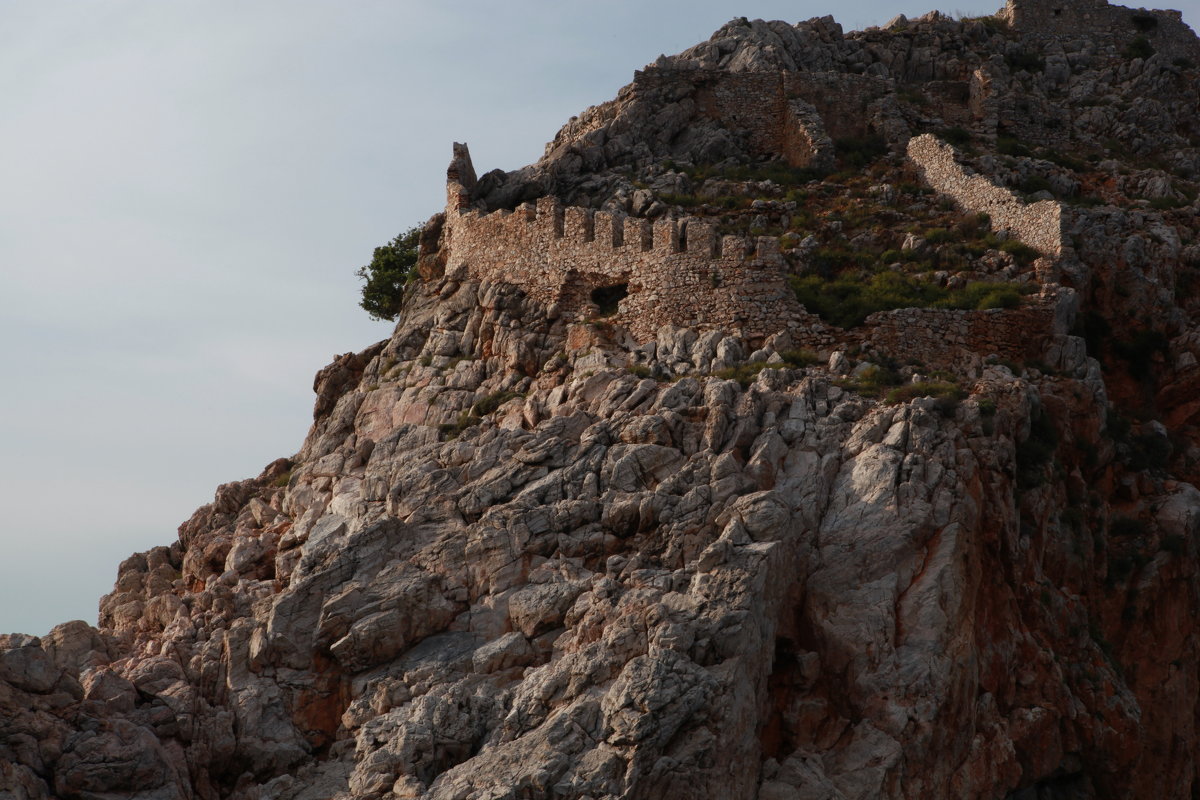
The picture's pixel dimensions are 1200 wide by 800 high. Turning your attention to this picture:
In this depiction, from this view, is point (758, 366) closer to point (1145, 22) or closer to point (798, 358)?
point (798, 358)

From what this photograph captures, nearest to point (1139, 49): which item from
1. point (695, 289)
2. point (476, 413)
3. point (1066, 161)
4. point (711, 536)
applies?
point (1066, 161)

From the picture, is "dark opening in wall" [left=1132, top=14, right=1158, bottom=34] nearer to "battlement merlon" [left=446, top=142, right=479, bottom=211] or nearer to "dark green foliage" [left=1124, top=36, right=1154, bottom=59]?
"dark green foliage" [left=1124, top=36, right=1154, bottom=59]

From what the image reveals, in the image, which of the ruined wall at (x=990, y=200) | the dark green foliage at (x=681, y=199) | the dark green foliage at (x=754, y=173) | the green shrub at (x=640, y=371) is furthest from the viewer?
the dark green foliage at (x=754, y=173)

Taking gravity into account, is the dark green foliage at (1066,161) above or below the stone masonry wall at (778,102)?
below

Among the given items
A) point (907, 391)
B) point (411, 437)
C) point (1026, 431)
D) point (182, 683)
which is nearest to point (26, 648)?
point (182, 683)

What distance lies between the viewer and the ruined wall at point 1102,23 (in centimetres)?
5309

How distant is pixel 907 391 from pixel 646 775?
10.1 metres

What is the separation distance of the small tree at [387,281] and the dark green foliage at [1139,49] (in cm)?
2189

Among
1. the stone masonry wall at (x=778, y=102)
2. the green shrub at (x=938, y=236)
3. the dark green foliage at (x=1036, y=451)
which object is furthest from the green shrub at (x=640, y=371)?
the stone masonry wall at (x=778, y=102)

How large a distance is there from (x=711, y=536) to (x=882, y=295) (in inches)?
365

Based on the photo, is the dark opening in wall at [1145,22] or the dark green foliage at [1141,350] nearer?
the dark green foliage at [1141,350]

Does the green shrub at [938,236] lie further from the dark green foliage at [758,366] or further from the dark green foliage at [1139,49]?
the dark green foliage at [1139,49]

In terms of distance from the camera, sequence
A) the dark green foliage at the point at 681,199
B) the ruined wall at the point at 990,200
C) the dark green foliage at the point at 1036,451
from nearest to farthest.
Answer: the dark green foliage at the point at 1036,451 < the ruined wall at the point at 990,200 < the dark green foliage at the point at 681,199

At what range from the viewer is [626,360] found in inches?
1385
